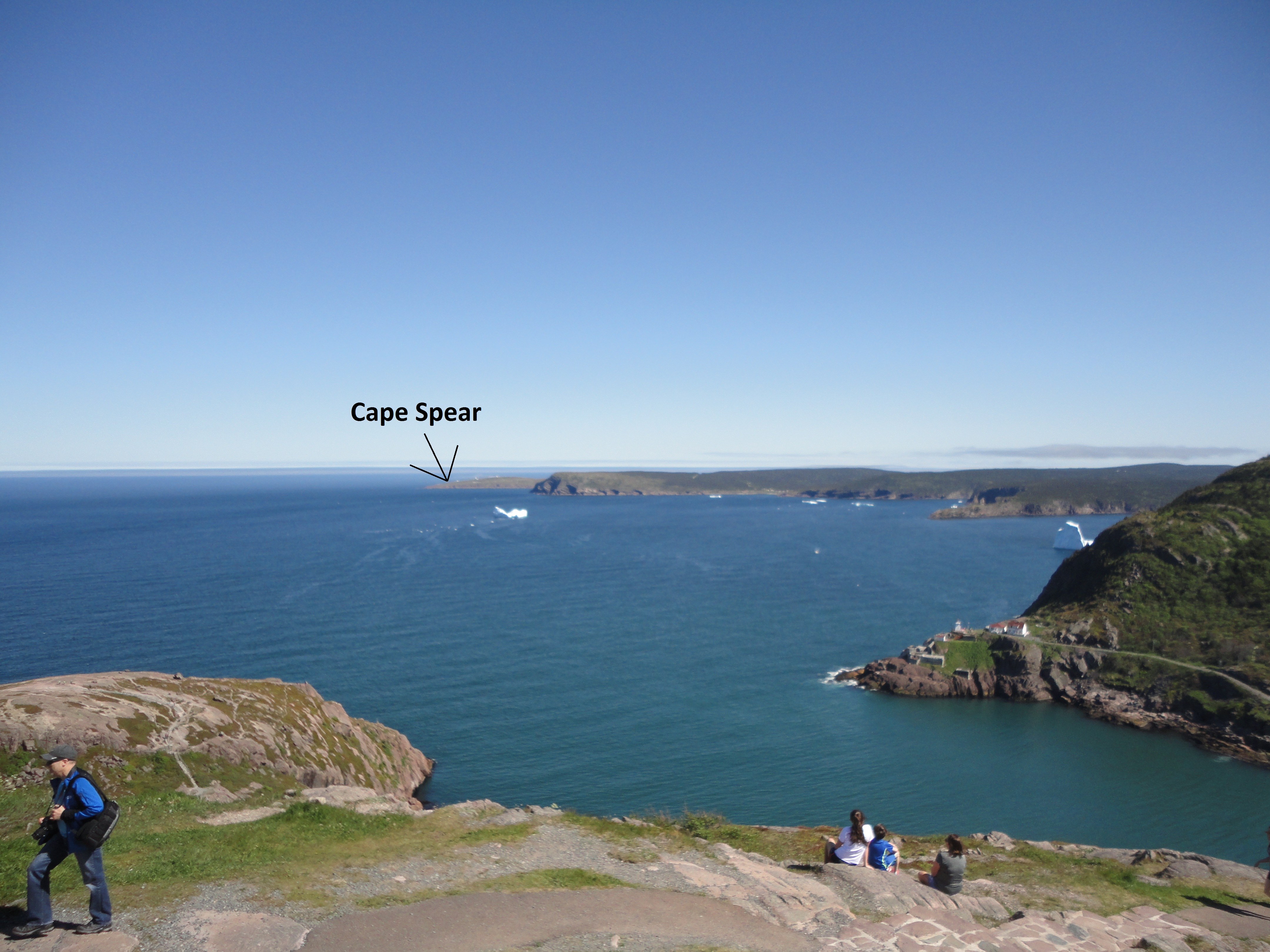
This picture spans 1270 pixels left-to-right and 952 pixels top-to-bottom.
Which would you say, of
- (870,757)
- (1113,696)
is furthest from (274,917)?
(1113,696)

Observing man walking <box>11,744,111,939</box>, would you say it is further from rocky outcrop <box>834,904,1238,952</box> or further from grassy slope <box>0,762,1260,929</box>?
rocky outcrop <box>834,904,1238,952</box>

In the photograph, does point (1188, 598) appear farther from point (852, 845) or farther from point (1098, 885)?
point (852, 845)

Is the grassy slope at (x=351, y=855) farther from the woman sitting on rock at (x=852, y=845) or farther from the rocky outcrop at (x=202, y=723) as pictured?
the woman sitting on rock at (x=852, y=845)

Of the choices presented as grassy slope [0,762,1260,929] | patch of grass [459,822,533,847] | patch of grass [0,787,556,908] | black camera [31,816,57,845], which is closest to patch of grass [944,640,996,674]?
grassy slope [0,762,1260,929]

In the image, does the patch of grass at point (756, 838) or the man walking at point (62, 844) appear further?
the patch of grass at point (756, 838)

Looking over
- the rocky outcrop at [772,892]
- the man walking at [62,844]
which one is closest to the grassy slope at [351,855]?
the man walking at [62,844]

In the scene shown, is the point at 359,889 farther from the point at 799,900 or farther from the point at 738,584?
the point at 738,584
